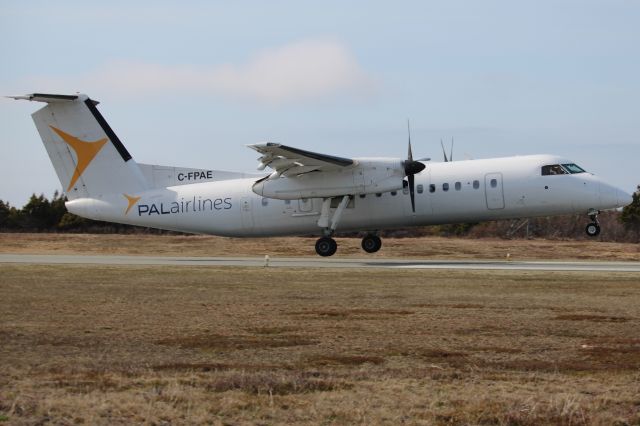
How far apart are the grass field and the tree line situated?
106 ft

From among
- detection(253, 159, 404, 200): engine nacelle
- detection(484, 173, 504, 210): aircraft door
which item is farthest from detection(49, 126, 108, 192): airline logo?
detection(484, 173, 504, 210): aircraft door

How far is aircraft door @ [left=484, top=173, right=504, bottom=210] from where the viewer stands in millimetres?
33250

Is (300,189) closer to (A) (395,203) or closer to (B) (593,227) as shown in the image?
(A) (395,203)

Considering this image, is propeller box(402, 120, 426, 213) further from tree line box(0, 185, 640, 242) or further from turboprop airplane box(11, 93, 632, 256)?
tree line box(0, 185, 640, 242)

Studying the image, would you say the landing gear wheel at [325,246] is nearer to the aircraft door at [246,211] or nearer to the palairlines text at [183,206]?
the aircraft door at [246,211]

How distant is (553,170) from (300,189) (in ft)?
33.1

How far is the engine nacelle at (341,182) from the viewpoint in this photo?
111 ft

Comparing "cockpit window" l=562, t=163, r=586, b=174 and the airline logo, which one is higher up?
the airline logo

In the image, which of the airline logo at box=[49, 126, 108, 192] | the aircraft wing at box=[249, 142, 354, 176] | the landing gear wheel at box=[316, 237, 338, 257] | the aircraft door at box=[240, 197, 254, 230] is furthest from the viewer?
the airline logo at box=[49, 126, 108, 192]

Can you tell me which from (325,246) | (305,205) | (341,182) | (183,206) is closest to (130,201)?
(183,206)

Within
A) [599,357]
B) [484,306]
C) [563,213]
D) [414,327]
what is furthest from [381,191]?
[599,357]

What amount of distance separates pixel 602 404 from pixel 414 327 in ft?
21.2

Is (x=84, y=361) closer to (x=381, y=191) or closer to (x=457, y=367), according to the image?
(x=457, y=367)

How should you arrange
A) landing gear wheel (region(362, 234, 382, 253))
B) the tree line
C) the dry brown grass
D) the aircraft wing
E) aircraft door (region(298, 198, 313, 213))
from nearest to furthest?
the aircraft wing < aircraft door (region(298, 198, 313, 213)) < landing gear wheel (region(362, 234, 382, 253)) < the dry brown grass < the tree line
